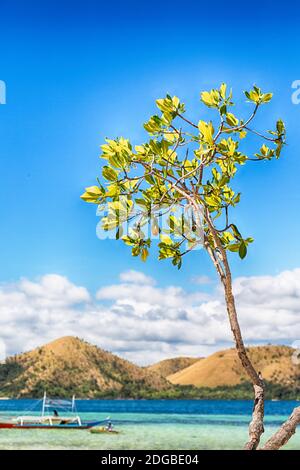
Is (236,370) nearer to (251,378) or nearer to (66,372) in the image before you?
(66,372)

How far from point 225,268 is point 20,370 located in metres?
66.2

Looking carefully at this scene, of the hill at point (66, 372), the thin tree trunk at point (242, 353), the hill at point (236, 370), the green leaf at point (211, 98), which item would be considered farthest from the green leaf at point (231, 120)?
the hill at point (66, 372)

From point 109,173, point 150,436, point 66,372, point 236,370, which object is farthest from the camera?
point 236,370

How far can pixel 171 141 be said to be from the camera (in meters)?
2.68

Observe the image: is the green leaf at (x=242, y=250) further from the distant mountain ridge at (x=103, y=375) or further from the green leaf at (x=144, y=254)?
the distant mountain ridge at (x=103, y=375)

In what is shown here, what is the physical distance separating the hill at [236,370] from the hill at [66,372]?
9681mm

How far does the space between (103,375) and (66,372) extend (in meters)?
4.67

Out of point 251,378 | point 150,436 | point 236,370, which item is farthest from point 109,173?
point 236,370

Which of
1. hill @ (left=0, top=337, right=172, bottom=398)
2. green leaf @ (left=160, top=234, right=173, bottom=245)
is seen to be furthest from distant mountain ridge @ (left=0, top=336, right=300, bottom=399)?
green leaf @ (left=160, top=234, right=173, bottom=245)

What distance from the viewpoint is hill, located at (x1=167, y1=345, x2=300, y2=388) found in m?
63.7

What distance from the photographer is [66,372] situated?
215 feet

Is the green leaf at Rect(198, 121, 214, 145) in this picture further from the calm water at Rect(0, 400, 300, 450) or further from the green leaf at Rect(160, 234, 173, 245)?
the calm water at Rect(0, 400, 300, 450)

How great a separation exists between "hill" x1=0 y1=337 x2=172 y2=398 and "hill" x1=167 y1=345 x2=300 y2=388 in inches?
381

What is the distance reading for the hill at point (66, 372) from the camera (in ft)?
210
